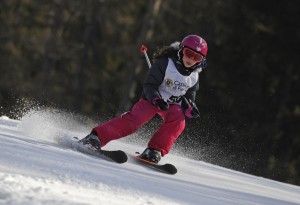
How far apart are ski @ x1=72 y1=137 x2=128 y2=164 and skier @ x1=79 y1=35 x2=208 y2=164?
31 centimetres

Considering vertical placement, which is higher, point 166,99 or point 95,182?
point 166,99

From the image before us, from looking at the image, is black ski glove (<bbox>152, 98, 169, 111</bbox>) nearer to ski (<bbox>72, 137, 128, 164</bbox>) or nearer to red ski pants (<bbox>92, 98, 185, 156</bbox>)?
red ski pants (<bbox>92, 98, 185, 156</bbox>)

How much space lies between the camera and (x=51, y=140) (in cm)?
578

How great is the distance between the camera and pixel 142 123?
5816mm

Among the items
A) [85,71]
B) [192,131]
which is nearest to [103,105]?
[85,71]

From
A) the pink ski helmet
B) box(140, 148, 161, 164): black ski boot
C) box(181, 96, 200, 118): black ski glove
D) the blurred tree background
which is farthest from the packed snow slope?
the blurred tree background

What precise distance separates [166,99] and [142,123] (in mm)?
380

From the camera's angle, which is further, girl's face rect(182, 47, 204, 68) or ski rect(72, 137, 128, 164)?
girl's face rect(182, 47, 204, 68)

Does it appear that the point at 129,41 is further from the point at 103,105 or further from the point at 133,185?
the point at 133,185

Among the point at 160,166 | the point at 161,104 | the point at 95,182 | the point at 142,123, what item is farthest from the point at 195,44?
the point at 95,182

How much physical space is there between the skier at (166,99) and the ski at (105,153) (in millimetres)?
314

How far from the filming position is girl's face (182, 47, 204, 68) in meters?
5.91

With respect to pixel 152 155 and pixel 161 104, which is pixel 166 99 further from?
pixel 152 155

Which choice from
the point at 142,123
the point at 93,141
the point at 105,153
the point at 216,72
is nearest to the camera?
the point at 105,153
